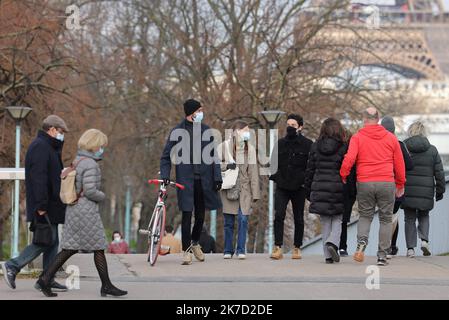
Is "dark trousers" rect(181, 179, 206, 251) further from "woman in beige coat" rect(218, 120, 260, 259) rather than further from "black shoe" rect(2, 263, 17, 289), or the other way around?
"black shoe" rect(2, 263, 17, 289)

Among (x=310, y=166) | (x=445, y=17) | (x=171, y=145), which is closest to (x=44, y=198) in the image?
(x=171, y=145)

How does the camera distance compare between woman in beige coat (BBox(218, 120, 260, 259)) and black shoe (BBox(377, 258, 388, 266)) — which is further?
woman in beige coat (BBox(218, 120, 260, 259))

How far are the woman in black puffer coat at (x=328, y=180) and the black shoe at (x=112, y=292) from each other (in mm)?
3490

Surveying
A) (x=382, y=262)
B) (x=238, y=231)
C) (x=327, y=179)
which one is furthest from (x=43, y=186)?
(x=382, y=262)

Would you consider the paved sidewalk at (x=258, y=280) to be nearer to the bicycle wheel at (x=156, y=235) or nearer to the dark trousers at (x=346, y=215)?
the bicycle wheel at (x=156, y=235)

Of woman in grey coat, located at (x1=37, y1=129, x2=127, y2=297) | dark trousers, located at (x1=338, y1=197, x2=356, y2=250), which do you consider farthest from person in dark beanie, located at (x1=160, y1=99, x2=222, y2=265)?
woman in grey coat, located at (x1=37, y1=129, x2=127, y2=297)

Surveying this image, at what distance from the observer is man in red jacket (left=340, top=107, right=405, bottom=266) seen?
12.9 meters

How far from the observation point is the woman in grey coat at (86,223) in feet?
34.0

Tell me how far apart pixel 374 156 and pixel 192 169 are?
210 centimetres

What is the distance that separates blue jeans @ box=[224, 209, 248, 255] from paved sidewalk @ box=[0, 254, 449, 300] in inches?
10.4

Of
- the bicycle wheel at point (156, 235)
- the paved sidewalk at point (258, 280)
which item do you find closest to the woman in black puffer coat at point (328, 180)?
the paved sidewalk at point (258, 280)
